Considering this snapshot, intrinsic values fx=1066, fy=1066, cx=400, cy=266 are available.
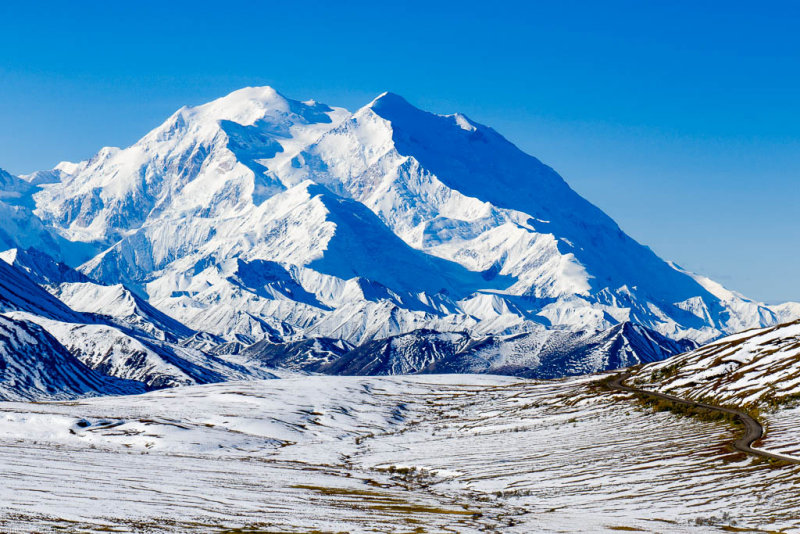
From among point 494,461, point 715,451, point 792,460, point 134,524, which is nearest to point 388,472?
point 494,461

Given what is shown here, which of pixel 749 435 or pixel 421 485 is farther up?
pixel 749 435

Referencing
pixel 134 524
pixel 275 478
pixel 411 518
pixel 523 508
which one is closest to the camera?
pixel 134 524

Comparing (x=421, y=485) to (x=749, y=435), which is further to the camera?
(x=749, y=435)

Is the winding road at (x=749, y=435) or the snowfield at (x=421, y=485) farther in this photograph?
the winding road at (x=749, y=435)

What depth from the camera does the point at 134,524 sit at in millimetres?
96125

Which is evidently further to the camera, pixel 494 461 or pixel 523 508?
pixel 494 461

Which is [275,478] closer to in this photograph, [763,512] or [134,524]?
[134,524]

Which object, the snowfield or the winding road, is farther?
the winding road

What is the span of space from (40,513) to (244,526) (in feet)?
60.8

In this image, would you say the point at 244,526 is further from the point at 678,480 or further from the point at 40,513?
the point at 678,480

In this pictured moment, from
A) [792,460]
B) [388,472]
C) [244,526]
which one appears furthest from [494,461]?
[244,526]

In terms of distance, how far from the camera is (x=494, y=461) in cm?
17125

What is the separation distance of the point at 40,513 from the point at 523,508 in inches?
2274

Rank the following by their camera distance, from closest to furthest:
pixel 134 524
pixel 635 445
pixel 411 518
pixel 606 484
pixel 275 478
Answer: pixel 134 524
pixel 411 518
pixel 606 484
pixel 275 478
pixel 635 445
